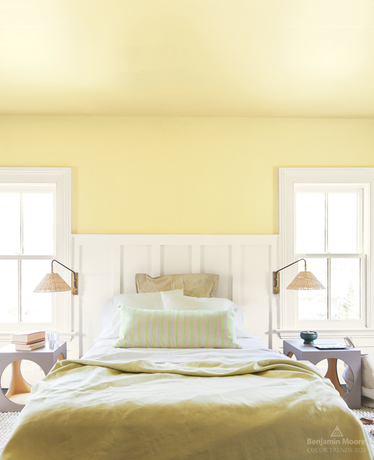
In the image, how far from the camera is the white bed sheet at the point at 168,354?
2.50 metres

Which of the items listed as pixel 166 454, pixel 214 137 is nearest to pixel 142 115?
pixel 214 137

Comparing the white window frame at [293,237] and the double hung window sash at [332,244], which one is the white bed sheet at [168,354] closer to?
the white window frame at [293,237]

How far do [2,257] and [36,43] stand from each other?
222 centimetres

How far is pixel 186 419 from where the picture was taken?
171cm

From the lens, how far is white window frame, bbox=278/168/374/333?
12.1 ft

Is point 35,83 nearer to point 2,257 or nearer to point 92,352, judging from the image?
point 2,257

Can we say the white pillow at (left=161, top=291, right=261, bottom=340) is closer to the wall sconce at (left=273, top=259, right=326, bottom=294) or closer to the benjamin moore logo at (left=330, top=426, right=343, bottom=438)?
the wall sconce at (left=273, top=259, right=326, bottom=294)

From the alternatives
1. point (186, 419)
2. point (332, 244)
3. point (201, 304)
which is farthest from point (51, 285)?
point (332, 244)

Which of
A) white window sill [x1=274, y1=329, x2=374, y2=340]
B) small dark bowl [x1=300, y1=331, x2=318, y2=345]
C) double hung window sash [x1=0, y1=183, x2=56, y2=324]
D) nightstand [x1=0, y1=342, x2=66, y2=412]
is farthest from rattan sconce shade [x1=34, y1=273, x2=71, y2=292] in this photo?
white window sill [x1=274, y1=329, x2=374, y2=340]

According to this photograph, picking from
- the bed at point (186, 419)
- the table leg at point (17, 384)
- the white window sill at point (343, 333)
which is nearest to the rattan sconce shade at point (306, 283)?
the white window sill at point (343, 333)

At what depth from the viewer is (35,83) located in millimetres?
2873

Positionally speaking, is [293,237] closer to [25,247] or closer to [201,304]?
[201,304]

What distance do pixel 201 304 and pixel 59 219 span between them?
1636 millimetres

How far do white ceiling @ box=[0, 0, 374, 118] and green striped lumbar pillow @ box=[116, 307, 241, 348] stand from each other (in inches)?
71.4
